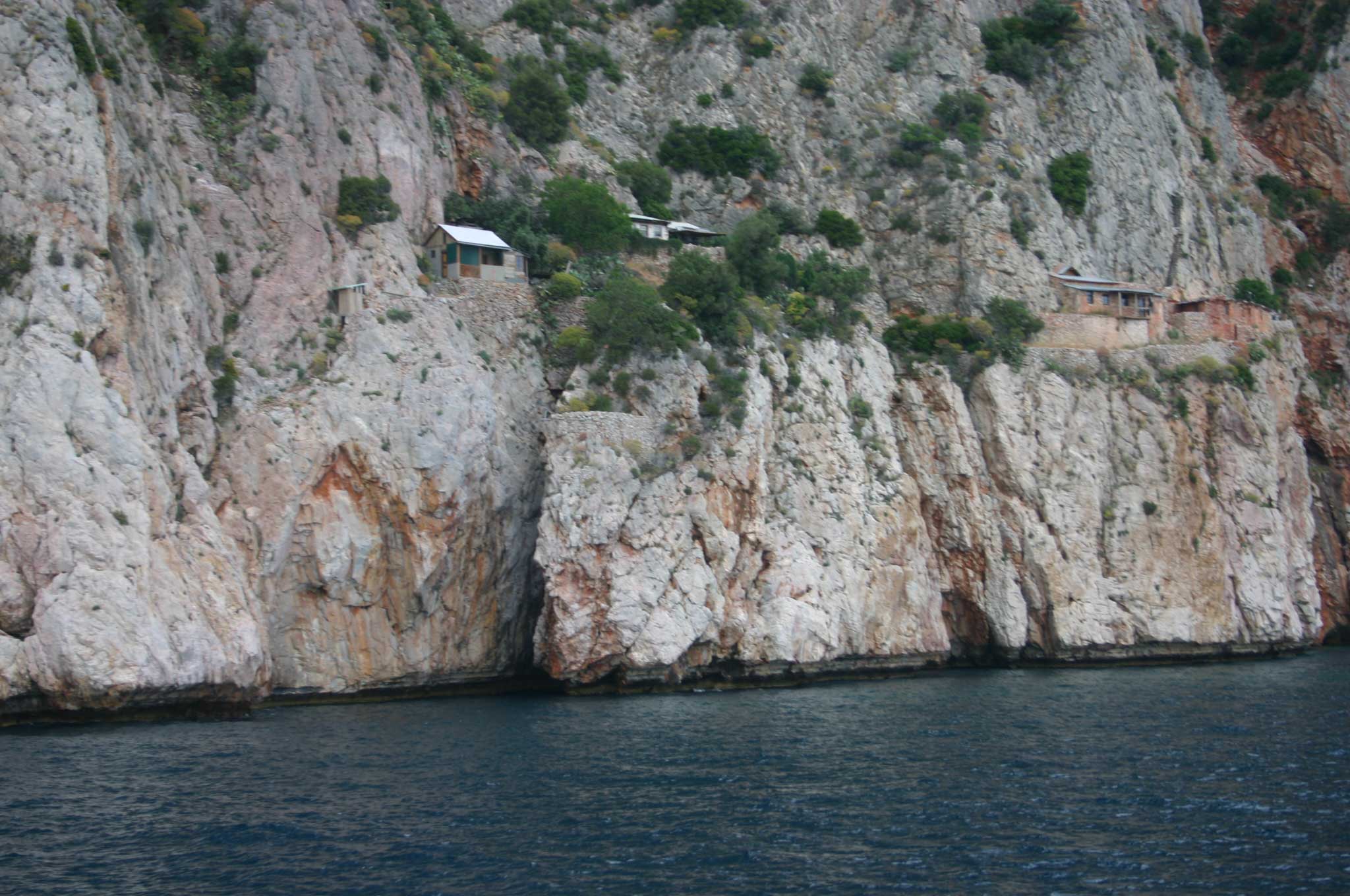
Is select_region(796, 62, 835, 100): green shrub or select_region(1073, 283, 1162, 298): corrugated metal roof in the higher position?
select_region(796, 62, 835, 100): green shrub

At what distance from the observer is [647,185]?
6700cm

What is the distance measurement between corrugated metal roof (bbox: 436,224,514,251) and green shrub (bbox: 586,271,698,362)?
5.55 m

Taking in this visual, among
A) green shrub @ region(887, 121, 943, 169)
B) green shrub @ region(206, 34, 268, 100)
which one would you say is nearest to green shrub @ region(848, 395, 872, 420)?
green shrub @ region(887, 121, 943, 169)

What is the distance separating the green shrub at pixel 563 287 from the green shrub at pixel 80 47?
66.1 ft

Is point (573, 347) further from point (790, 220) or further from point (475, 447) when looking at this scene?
point (790, 220)

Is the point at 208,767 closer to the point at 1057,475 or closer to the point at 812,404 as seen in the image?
the point at 812,404

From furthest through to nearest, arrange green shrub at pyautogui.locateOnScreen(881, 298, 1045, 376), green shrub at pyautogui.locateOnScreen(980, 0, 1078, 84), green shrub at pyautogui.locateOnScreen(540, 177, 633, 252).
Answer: green shrub at pyautogui.locateOnScreen(980, 0, 1078, 84) < green shrub at pyautogui.locateOnScreen(881, 298, 1045, 376) < green shrub at pyautogui.locateOnScreen(540, 177, 633, 252)

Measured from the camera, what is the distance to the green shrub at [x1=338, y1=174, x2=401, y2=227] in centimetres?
5019

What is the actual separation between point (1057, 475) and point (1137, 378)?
743 centimetres

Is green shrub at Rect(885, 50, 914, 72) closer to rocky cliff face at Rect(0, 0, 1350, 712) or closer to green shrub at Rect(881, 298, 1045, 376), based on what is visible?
rocky cliff face at Rect(0, 0, 1350, 712)

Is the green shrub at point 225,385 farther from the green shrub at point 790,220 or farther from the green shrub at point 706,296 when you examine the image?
the green shrub at point 790,220

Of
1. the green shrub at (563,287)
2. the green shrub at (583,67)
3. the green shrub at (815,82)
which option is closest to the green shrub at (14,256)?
the green shrub at (563,287)

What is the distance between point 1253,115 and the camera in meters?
87.6

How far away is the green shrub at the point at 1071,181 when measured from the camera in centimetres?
7306
